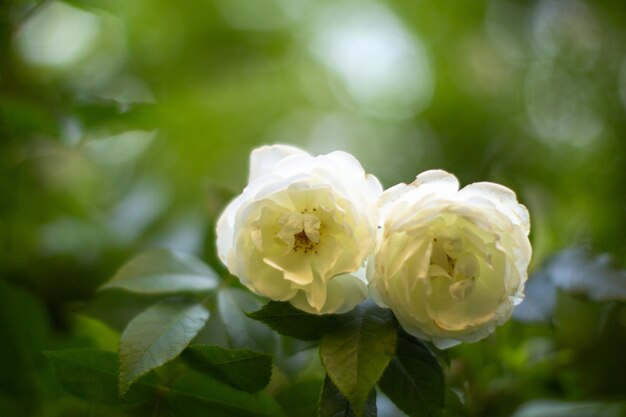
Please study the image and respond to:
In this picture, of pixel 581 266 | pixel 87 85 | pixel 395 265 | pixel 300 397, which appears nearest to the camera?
pixel 395 265

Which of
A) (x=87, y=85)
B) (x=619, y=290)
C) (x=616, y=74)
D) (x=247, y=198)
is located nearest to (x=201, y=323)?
(x=247, y=198)

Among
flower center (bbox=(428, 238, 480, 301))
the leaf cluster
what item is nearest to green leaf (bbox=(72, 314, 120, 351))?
the leaf cluster

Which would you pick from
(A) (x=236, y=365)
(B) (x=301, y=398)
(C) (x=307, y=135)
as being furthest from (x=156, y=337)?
(C) (x=307, y=135)

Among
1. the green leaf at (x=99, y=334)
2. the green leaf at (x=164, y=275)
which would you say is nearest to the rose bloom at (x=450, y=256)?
the green leaf at (x=164, y=275)

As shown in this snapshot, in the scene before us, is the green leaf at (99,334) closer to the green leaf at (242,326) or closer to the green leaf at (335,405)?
the green leaf at (242,326)

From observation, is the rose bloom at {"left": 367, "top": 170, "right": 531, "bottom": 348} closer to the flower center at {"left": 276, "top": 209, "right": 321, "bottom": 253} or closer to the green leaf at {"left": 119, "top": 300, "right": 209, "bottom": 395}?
the flower center at {"left": 276, "top": 209, "right": 321, "bottom": 253}

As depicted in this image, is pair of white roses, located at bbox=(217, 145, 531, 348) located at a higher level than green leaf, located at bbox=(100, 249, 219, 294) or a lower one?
higher

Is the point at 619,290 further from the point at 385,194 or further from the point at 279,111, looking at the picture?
the point at 279,111

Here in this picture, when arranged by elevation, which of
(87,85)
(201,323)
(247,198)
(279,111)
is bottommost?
(279,111)
